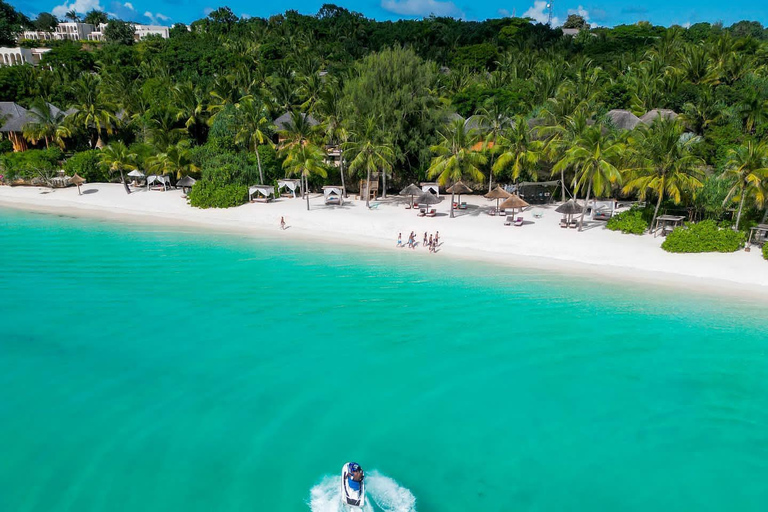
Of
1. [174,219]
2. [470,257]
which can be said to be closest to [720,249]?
[470,257]

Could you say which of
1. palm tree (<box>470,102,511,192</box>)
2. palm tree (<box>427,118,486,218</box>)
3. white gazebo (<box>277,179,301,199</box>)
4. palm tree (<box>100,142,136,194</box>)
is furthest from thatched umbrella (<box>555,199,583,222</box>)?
palm tree (<box>100,142,136,194</box>)

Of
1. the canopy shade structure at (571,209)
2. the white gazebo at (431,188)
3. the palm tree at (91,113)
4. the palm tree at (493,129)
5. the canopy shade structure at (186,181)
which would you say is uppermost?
the palm tree at (91,113)

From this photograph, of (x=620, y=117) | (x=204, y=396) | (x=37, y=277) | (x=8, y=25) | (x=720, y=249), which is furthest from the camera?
(x=8, y=25)

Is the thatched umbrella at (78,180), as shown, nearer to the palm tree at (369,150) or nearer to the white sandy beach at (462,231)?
the white sandy beach at (462,231)

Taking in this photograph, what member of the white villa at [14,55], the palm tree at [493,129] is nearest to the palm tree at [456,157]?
the palm tree at [493,129]

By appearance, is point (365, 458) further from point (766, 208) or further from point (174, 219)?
point (174, 219)

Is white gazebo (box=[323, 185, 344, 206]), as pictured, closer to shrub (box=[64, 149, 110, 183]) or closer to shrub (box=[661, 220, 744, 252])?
shrub (box=[661, 220, 744, 252])
